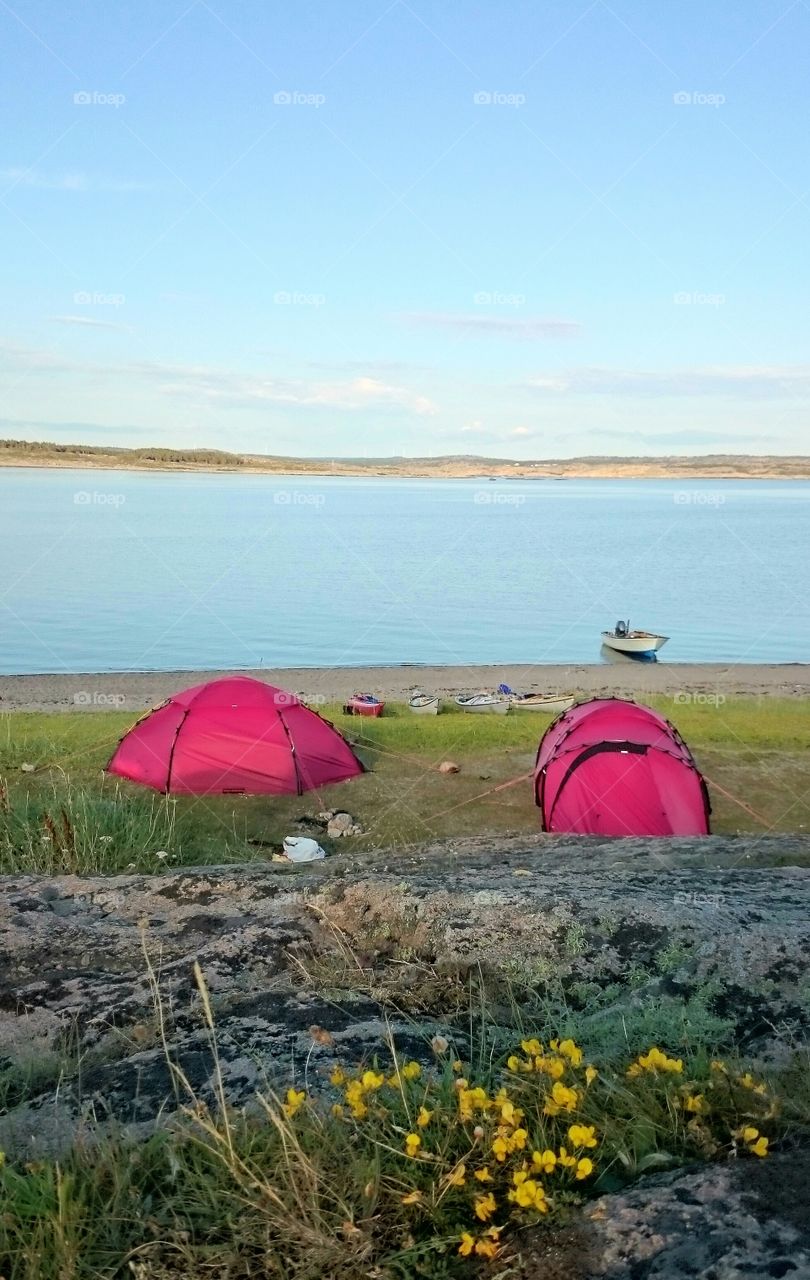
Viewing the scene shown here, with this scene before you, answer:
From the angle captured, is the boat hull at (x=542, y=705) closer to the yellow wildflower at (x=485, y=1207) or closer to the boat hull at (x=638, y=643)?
the boat hull at (x=638, y=643)

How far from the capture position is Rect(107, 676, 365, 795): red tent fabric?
42.9 ft

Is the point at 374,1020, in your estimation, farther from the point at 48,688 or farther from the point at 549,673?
the point at 549,673

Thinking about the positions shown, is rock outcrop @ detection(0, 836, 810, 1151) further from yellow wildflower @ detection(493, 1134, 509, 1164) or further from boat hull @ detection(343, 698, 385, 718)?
boat hull @ detection(343, 698, 385, 718)

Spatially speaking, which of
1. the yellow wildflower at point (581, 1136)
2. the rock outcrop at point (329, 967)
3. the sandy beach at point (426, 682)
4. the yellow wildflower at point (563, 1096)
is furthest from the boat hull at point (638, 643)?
the yellow wildflower at point (581, 1136)

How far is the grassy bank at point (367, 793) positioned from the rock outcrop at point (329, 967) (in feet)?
10.7

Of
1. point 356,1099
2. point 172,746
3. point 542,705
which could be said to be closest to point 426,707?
point 542,705

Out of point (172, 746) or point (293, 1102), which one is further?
point (172, 746)

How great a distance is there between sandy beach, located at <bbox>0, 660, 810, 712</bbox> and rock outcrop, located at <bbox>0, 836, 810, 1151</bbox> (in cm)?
1738

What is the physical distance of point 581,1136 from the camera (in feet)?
7.64

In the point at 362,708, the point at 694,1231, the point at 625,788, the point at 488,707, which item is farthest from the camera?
the point at 488,707

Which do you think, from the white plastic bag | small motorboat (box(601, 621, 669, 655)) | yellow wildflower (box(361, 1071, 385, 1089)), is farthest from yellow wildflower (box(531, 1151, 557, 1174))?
small motorboat (box(601, 621, 669, 655))

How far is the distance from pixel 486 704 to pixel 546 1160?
59.9 feet

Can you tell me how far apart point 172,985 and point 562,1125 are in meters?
1.72

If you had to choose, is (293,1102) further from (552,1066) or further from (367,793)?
(367,793)
